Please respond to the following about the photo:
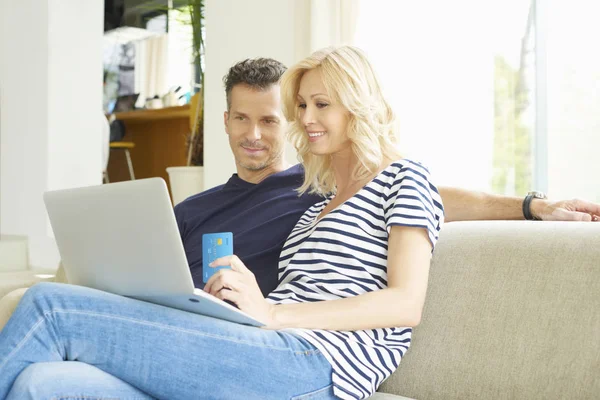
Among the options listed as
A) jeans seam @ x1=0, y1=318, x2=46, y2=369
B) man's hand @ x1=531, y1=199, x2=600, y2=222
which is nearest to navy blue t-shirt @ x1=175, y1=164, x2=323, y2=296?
man's hand @ x1=531, y1=199, x2=600, y2=222

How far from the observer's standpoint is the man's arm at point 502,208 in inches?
67.0

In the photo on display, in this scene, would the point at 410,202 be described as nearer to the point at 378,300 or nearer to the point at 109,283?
the point at 378,300

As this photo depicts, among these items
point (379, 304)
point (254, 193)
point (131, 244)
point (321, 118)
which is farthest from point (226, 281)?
point (254, 193)

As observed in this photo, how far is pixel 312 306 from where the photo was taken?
1517 millimetres

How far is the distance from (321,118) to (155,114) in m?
5.51

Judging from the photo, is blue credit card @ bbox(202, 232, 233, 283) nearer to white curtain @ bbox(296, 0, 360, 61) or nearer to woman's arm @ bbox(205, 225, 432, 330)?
woman's arm @ bbox(205, 225, 432, 330)

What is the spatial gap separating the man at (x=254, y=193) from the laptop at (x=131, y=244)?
56 cm

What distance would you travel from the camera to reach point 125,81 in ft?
26.7

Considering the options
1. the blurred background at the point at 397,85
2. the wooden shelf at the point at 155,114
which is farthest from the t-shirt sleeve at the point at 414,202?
the wooden shelf at the point at 155,114

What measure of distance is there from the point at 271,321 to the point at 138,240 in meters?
0.31

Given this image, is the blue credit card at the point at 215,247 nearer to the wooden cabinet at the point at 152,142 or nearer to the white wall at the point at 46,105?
the white wall at the point at 46,105


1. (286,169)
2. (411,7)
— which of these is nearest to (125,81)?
(411,7)

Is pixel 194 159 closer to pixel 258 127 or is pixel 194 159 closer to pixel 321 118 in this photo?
pixel 258 127

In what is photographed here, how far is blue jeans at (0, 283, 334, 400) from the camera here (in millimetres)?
1338
